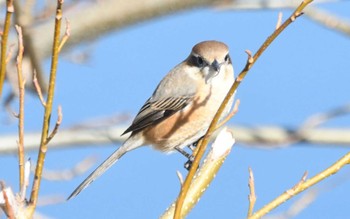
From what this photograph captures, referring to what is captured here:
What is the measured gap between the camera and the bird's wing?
2965 mm

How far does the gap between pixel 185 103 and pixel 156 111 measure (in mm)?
141

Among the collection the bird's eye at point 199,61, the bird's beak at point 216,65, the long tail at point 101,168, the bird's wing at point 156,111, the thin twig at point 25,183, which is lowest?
the thin twig at point 25,183

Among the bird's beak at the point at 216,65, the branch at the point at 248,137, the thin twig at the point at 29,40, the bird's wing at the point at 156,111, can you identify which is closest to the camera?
the bird's beak at the point at 216,65

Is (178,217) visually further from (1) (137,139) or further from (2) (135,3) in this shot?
(2) (135,3)

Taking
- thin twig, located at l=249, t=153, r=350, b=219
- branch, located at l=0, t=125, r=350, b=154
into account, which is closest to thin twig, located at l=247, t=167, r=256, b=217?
thin twig, located at l=249, t=153, r=350, b=219

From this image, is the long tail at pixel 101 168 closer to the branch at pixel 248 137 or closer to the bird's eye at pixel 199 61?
the bird's eye at pixel 199 61

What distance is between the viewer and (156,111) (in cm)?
303

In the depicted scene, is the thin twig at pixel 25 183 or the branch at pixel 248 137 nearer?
the thin twig at pixel 25 183

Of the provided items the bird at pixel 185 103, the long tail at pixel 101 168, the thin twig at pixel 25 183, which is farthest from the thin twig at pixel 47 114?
the bird at pixel 185 103

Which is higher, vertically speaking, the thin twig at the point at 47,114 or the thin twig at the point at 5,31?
the thin twig at the point at 5,31

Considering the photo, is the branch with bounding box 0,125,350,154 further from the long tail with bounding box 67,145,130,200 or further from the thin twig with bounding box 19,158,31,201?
the thin twig with bounding box 19,158,31,201

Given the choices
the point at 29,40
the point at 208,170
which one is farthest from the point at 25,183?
the point at 29,40

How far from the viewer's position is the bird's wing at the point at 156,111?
9.73 ft

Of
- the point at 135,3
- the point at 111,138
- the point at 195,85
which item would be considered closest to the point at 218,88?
the point at 195,85
